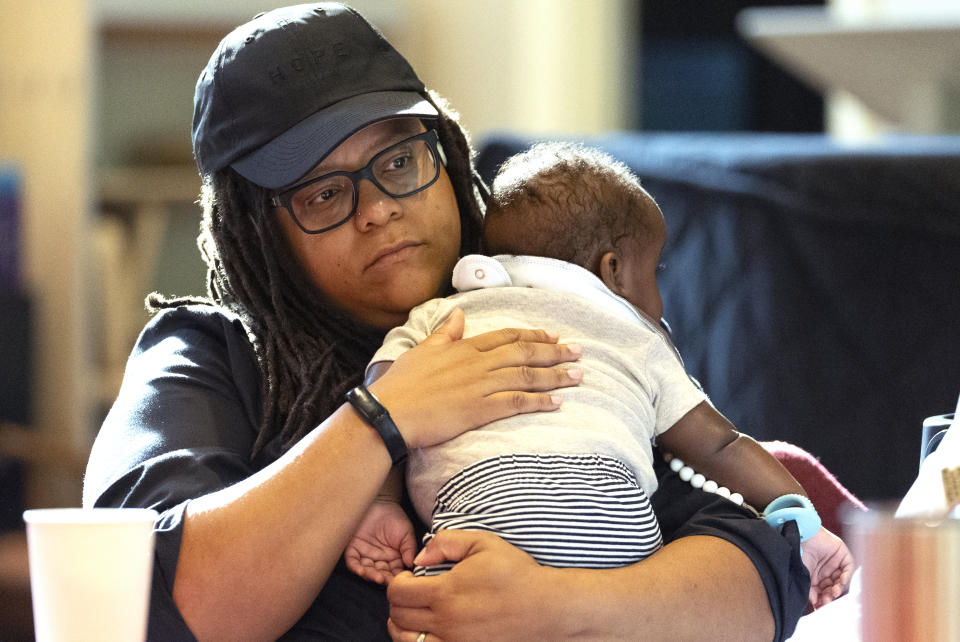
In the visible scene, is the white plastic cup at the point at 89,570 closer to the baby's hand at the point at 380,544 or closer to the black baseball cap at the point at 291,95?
the baby's hand at the point at 380,544

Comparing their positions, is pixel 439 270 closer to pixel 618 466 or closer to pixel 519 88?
pixel 618 466

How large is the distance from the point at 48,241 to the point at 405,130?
2.78 m

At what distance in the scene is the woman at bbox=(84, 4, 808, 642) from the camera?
3.70 feet

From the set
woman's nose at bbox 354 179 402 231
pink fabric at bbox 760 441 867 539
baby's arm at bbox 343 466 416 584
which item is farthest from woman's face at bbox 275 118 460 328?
pink fabric at bbox 760 441 867 539

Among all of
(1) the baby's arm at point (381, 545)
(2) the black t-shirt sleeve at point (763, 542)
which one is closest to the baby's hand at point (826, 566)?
(2) the black t-shirt sleeve at point (763, 542)

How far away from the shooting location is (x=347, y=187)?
1.40 meters

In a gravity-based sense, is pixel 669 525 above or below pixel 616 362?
below

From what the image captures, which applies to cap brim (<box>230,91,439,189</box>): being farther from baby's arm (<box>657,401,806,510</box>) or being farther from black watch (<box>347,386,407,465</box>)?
baby's arm (<box>657,401,806,510</box>)

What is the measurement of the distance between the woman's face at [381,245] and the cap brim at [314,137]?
3 centimetres

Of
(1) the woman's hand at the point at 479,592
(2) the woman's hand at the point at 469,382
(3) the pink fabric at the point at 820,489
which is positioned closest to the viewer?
(1) the woman's hand at the point at 479,592

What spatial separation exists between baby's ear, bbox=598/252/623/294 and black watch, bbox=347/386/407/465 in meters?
0.30

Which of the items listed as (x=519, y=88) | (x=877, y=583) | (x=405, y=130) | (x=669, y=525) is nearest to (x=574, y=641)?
(x=669, y=525)

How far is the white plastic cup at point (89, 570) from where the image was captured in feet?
2.84

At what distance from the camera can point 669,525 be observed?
134 centimetres
